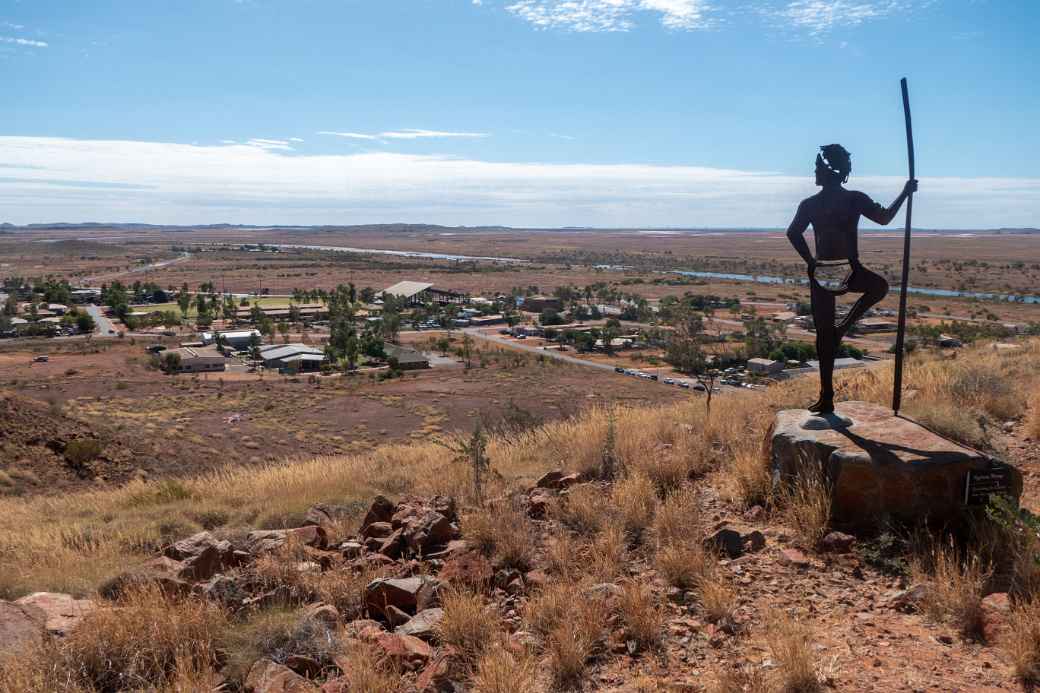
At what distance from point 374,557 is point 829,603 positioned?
3.80 m

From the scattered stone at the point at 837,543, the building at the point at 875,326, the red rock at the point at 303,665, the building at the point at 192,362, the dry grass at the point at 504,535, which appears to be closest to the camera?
the red rock at the point at 303,665

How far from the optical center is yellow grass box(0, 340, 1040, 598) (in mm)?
7844

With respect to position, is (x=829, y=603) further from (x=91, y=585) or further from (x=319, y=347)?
(x=319, y=347)

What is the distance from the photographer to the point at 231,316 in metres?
76.6

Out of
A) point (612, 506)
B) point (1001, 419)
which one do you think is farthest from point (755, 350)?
point (612, 506)

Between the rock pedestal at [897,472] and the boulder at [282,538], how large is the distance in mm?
4713

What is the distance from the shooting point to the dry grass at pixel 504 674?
4.28 m

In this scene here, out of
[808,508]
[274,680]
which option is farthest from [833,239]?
[274,680]

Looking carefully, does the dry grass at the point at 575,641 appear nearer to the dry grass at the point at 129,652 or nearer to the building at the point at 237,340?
the dry grass at the point at 129,652

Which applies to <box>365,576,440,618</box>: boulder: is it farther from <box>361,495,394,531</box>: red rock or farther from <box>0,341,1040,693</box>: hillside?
<box>361,495,394,531</box>: red rock

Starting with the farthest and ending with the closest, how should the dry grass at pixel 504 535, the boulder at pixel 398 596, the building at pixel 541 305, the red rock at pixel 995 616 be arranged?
the building at pixel 541 305
the dry grass at pixel 504 535
the boulder at pixel 398 596
the red rock at pixel 995 616

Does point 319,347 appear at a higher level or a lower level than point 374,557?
lower

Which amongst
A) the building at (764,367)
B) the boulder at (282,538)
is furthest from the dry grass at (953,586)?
the building at (764,367)

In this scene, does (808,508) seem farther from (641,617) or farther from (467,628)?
(467,628)
